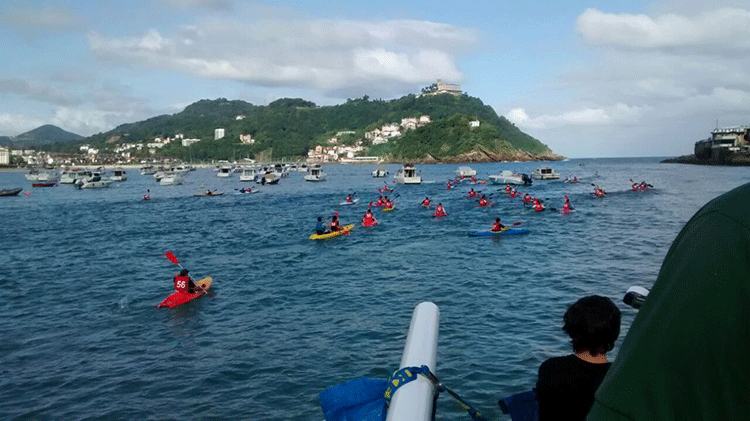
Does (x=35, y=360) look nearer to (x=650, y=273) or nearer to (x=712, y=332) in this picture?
(x=712, y=332)

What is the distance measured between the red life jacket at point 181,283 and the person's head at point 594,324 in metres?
18.2

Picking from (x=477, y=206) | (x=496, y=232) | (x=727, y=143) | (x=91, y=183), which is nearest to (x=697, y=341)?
(x=496, y=232)

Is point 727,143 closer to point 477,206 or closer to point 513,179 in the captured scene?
point 513,179

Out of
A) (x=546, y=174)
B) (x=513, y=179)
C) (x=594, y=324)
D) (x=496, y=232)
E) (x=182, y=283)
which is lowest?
(x=182, y=283)

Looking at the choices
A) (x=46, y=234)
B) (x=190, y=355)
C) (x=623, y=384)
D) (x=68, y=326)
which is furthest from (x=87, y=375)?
(x=46, y=234)

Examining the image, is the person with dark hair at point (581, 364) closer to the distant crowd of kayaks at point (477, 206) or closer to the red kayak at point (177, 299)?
the red kayak at point (177, 299)

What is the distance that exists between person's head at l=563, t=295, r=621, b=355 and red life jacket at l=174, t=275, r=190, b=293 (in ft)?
59.8

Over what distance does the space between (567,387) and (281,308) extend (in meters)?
16.7

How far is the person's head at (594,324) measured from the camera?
377 cm

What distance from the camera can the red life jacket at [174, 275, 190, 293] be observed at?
65.8 feet

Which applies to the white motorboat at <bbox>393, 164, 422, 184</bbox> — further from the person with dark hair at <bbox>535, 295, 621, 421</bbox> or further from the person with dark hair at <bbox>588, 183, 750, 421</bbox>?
the person with dark hair at <bbox>588, 183, 750, 421</bbox>

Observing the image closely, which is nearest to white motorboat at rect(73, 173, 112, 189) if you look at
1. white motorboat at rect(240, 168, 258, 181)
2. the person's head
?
white motorboat at rect(240, 168, 258, 181)

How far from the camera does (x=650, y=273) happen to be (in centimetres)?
2277

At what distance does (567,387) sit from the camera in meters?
3.89
